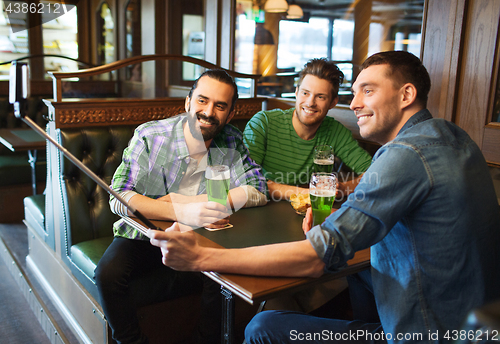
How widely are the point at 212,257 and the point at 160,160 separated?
757 millimetres

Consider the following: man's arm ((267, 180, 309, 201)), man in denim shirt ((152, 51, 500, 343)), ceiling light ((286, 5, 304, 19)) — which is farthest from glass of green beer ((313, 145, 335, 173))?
ceiling light ((286, 5, 304, 19))

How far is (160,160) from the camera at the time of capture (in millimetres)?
1743

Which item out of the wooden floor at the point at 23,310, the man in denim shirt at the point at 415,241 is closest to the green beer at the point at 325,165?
the man in denim shirt at the point at 415,241

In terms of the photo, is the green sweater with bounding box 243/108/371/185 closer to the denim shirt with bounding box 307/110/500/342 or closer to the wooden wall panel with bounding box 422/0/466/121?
the wooden wall panel with bounding box 422/0/466/121

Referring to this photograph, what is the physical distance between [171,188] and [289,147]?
722mm

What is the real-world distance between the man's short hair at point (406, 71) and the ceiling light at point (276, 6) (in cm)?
209

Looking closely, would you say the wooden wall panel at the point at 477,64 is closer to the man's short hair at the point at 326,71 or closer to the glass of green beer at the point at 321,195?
the man's short hair at the point at 326,71

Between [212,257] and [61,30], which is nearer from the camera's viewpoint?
[212,257]

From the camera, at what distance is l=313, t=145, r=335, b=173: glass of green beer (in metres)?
1.85

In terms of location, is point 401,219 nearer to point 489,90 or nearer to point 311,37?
point 489,90

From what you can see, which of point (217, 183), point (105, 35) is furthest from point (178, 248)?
point (105, 35)

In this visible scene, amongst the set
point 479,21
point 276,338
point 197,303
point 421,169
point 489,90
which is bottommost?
point 197,303

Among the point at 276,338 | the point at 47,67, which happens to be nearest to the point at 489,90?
the point at 276,338

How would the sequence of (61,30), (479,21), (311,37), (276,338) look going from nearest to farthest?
(276,338), (479,21), (311,37), (61,30)
